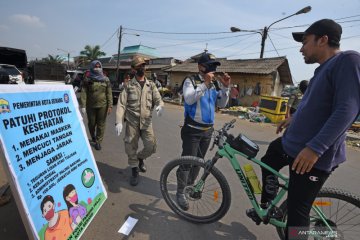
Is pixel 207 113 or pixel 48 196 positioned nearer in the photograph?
pixel 48 196

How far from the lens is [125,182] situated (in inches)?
160

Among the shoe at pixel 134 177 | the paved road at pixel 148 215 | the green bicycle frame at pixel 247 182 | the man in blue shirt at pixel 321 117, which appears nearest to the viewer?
the man in blue shirt at pixel 321 117

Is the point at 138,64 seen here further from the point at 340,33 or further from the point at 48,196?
the point at 340,33

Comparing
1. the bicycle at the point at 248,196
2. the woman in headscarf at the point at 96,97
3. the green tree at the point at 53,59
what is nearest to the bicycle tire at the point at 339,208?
the bicycle at the point at 248,196

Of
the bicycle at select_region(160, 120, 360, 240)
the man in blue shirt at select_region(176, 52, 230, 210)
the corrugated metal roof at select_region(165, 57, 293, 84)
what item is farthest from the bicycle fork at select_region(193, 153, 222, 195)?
the corrugated metal roof at select_region(165, 57, 293, 84)

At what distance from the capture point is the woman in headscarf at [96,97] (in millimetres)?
5645

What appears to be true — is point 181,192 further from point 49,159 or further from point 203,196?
point 49,159

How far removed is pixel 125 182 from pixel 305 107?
2922 mm

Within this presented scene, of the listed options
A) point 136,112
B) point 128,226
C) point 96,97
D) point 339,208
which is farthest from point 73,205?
point 96,97

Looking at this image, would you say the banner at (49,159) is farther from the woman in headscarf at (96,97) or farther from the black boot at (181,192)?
the woman in headscarf at (96,97)

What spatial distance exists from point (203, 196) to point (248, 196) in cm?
63

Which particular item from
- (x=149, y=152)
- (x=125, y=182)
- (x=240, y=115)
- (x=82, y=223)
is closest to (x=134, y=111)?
(x=149, y=152)

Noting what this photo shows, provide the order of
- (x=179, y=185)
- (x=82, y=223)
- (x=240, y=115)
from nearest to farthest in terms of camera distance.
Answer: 1. (x=82, y=223)
2. (x=179, y=185)
3. (x=240, y=115)

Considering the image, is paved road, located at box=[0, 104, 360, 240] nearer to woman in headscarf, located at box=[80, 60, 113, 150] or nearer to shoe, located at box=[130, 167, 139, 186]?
shoe, located at box=[130, 167, 139, 186]
